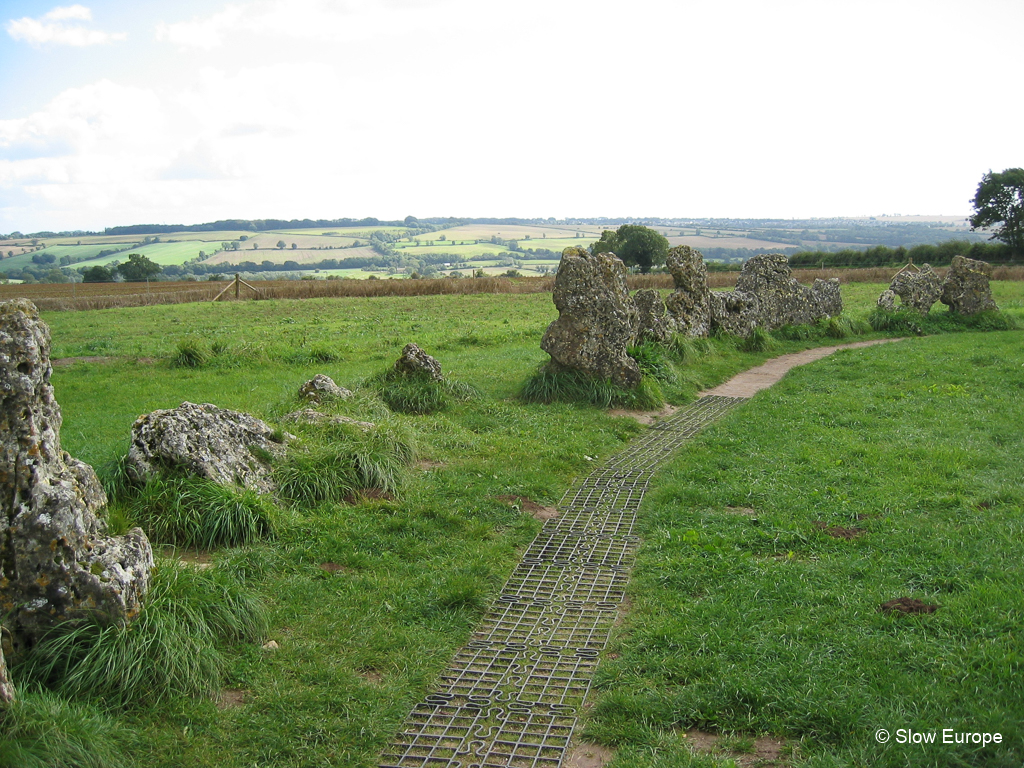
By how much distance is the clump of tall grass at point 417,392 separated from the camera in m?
12.3

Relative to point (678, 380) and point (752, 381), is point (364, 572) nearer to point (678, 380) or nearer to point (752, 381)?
point (678, 380)

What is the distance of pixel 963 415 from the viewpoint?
1184cm

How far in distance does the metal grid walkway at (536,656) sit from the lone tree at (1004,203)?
222 ft

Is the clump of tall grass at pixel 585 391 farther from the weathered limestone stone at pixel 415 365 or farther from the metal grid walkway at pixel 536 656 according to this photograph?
the metal grid walkway at pixel 536 656

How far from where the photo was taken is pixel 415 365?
1288 centimetres

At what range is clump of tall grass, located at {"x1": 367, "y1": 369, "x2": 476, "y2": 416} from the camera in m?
12.3

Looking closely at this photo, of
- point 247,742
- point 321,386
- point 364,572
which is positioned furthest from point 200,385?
point 247,742

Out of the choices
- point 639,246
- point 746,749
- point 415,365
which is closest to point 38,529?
point 746,749

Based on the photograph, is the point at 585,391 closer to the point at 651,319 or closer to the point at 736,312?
the point at 651,319

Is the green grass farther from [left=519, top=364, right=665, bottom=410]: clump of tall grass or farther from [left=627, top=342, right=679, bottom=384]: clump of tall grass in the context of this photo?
[left=627, top=342, right=679, bottom=384]: clump of tall grass

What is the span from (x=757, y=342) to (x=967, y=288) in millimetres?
8497

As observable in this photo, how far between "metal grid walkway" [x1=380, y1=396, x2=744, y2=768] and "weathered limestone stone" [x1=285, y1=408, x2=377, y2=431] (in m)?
2.95

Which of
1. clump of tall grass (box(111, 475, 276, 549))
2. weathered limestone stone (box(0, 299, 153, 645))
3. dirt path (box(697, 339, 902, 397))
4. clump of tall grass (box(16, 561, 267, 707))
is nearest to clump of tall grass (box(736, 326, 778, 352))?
dirt path (box(697, 339, 902, 397))

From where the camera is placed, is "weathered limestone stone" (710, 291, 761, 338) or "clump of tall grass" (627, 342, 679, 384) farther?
"weathered limestone stone" (710, 291, 761, 338)
